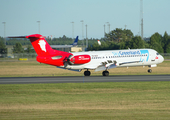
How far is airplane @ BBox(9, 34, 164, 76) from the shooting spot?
1423 inches

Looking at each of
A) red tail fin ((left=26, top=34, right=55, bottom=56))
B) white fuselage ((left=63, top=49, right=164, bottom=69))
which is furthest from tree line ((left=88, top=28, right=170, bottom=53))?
red tail fin ((left=26, top=34, right=55, bottom=56))

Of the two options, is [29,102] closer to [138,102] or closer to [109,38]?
[138,102]

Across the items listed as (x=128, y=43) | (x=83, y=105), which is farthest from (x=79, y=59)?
(x=128, y=43)

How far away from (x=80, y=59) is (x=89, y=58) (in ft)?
4.61

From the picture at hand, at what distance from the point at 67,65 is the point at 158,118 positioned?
25169 mm

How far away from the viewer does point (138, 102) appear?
Answer: 17406mm

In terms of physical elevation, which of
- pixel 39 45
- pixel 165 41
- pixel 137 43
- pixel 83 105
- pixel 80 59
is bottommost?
pixel 83 105

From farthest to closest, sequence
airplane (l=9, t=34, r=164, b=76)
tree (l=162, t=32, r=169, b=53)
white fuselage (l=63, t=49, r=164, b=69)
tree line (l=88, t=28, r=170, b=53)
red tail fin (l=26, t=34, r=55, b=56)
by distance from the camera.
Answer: tree (l=162, t=32, r=169, b=53), tree line (l=88, t=28, r=170, b=53), white fuselage (l=63, t=49, r=164, b=69), airplane (l=9, t=34, r=164, b=76), red tail fin (l=26, t=34, r=55, b=56)

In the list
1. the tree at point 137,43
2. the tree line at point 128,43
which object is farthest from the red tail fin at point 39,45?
the tree at point 137,43

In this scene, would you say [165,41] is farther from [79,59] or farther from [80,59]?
[79,59]

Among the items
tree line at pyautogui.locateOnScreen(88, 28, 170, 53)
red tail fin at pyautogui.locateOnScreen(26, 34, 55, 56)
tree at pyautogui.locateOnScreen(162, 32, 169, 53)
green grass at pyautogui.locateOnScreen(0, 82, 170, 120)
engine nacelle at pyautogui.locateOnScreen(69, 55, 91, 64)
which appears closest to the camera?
green grass at pyautogui.locateOnScreen(0, 82, 170, 120)

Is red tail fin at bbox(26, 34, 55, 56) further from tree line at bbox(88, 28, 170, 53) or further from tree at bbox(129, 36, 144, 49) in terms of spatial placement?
tree at bbox(129, 36, 144, 49)

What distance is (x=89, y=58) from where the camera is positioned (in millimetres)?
38438

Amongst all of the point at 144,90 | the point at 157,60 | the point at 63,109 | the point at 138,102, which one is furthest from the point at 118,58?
the point at 63,109
